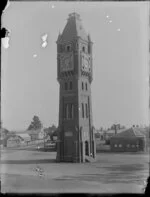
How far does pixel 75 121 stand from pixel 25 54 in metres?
0.92

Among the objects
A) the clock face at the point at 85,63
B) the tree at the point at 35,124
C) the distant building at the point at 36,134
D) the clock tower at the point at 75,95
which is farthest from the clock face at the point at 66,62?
the distant building at the point at 36,134

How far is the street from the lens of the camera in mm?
3072

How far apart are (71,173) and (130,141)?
0.72m

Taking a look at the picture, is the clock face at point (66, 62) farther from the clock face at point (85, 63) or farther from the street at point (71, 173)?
the street at point (71, 173)

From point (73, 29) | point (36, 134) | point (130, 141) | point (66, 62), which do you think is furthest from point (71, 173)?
point (73, 29)

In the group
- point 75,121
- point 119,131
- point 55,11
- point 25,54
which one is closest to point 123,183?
point 119,131

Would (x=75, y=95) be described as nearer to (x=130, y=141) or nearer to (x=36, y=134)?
(x=36, y=134)

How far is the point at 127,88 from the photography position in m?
3.29

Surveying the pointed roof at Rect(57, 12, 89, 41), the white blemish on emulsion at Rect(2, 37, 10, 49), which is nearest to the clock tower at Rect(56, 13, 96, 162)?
the pointed roof at Rect(57, 12, 89, 41)

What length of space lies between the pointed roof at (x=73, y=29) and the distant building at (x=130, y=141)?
43.3 inches

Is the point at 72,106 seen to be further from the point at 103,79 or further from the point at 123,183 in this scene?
the point at 123,183

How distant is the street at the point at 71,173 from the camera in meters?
3.07

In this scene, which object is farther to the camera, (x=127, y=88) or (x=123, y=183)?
(x=127, y=88)

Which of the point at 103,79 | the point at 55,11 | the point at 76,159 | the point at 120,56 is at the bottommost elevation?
the point at 76,159
